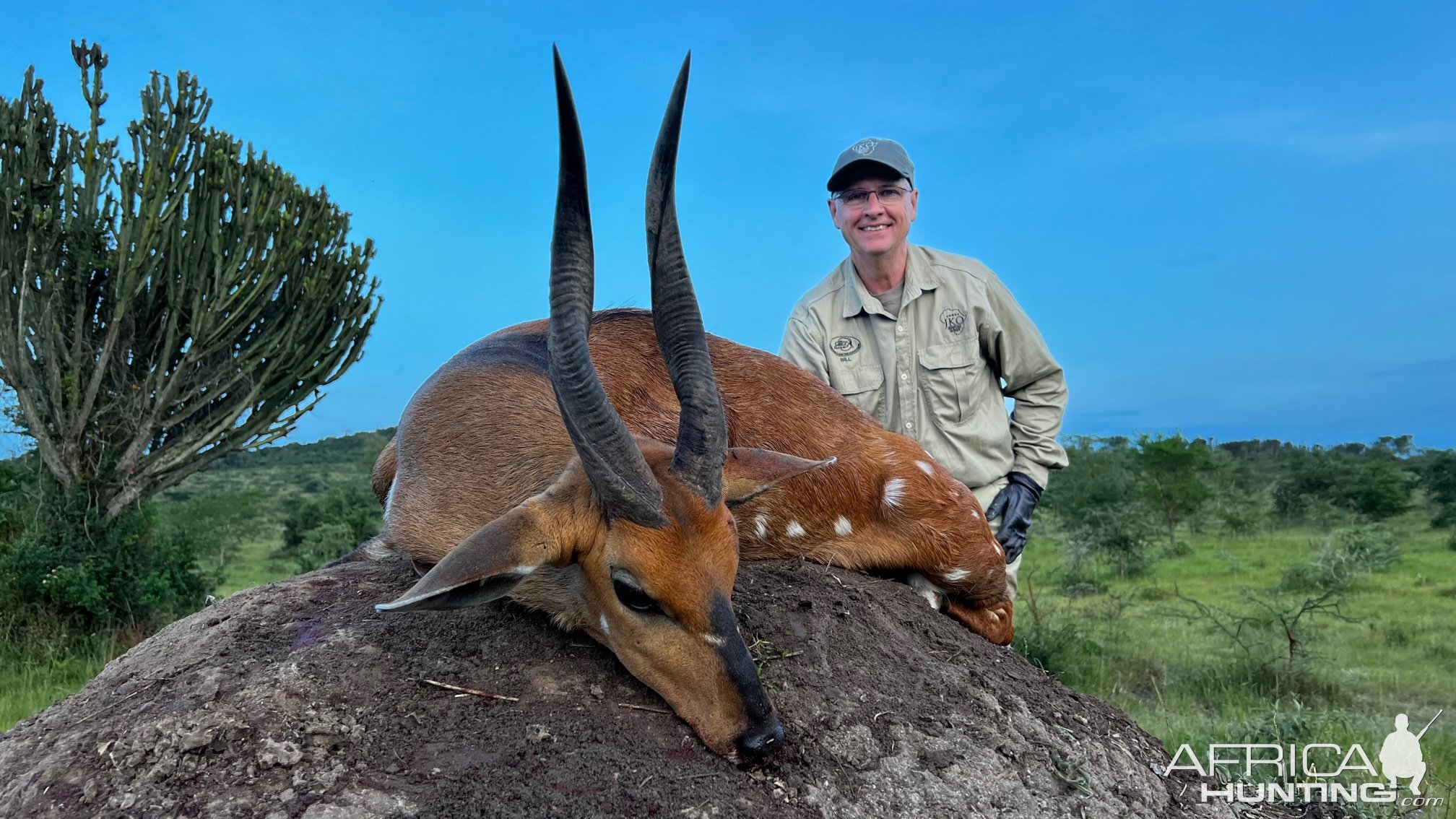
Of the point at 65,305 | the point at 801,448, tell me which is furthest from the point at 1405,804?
the point at 65,305

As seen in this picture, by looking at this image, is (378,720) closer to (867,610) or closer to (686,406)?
(686,406)

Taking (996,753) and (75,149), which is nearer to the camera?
(996,753)

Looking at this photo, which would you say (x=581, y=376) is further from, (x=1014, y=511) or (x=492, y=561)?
(x=1014, y=511)

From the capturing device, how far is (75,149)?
517 inches

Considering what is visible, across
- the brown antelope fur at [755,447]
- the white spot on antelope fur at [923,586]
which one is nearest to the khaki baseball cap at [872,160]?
the brown antelope fur at [755,447]

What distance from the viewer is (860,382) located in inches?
279

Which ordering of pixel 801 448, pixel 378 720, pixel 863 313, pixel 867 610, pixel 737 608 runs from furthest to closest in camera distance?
1. pixel 863 313
2. pixel 801 448
3. pixel 867 610
4. pixel 737 608
5. pixel 378 720

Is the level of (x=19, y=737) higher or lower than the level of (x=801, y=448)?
lower

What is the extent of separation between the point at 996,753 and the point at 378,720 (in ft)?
7.56

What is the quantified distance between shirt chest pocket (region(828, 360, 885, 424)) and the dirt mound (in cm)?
259

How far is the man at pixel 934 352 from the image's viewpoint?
6.89 metres

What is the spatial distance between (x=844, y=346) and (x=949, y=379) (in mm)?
785

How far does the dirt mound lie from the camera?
123 inches

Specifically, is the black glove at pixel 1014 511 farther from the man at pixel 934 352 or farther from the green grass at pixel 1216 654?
the green grass at pixel 1216 654
